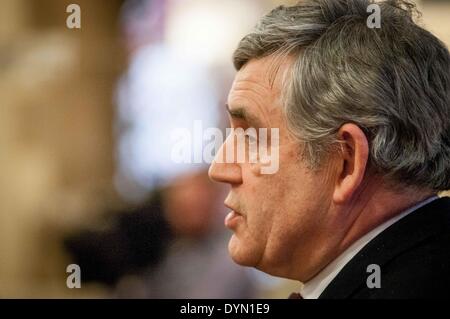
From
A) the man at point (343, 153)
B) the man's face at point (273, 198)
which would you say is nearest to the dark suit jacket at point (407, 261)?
the man at point (343, 153)

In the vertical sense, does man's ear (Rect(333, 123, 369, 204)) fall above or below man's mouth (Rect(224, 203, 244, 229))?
above

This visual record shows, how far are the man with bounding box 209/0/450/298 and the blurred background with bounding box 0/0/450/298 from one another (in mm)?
1213

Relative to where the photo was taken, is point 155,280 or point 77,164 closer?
point 155,280

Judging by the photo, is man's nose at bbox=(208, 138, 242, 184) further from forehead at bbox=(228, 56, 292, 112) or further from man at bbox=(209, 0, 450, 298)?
forehead at bbox=(228, 56, 292, 112)

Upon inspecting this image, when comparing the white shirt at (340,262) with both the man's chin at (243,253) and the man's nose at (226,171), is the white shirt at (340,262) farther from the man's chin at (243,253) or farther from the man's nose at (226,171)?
the man's nose at (226,171)

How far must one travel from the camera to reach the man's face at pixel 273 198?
1893mm

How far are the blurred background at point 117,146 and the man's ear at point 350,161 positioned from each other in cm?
131

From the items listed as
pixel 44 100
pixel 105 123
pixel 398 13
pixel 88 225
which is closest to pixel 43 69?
pixel 44 100

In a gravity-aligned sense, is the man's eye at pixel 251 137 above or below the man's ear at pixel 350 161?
above

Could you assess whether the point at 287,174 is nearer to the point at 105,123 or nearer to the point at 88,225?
the point at 88,225

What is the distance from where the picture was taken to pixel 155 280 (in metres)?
3.83

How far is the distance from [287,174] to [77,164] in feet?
10.2

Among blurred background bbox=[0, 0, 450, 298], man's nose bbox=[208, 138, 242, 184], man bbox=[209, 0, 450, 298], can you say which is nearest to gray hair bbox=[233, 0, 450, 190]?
man bbox=[209, 0, 450, 298]

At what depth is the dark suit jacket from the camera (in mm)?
1757
